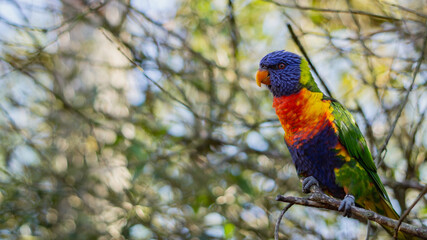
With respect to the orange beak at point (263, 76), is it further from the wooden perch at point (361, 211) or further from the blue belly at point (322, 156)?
the wooden perch at point (361, 211)

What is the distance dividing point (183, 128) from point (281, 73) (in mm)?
1581

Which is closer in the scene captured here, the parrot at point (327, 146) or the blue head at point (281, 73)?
the parrot at point (327, 146)

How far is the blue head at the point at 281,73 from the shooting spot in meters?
2.59

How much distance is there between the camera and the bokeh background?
3461mm

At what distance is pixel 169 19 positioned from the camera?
13.0 ft

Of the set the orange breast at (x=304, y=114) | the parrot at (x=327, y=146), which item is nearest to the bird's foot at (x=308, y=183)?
the parrot at (x=327, y=146)

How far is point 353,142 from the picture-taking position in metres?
2.45

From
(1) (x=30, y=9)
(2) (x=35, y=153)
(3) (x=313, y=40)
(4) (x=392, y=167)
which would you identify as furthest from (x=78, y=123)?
(4) (x=392, y=167)

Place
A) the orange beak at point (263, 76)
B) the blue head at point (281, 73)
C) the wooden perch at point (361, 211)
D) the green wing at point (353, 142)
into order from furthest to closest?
the orange beak at point (263, 76) → the blue head at point (281, 73) → the green wing at point (353, 142) → the wooden perch at point (361, 211)

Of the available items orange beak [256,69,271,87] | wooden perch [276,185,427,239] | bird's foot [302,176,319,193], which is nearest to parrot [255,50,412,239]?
bird's foot [302,176,319,193]

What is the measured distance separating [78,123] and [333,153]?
8.79ft

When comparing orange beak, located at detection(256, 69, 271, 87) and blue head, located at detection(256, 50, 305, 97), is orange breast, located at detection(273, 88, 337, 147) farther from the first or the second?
orange beak, located at detection(256, 69, 271, 87)

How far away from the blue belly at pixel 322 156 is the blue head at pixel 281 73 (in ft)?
1.10

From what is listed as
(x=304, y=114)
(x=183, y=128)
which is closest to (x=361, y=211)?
(x=304, y=114)
